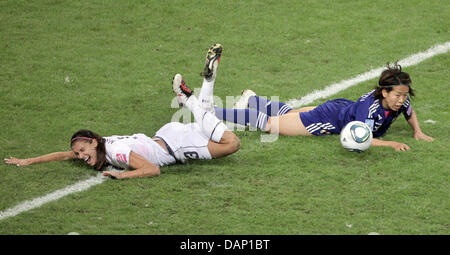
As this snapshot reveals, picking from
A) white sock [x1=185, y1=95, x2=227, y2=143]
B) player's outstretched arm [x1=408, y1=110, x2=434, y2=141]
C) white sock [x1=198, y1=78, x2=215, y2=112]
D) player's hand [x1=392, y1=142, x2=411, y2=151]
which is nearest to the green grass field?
player's hand [x1=392, y1=142, x2=411, y2=151]

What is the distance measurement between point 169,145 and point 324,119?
188 centimetres

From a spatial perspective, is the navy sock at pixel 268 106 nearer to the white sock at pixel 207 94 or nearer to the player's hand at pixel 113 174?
the white sock at pixel 207 94

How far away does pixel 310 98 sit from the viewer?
9.37m

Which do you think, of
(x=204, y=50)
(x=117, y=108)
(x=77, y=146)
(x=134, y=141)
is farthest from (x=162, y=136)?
(x=204, y=50)

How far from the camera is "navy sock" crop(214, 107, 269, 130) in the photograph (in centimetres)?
838

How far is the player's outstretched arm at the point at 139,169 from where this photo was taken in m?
7.14

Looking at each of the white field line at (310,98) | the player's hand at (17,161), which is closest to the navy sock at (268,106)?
the white field line at (310,98)

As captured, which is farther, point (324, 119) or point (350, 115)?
point (324, 119)

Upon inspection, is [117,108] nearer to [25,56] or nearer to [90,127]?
[90,127]

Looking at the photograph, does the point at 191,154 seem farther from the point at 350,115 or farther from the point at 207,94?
the point at 350,115

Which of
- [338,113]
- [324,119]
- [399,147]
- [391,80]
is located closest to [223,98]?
[324,119]

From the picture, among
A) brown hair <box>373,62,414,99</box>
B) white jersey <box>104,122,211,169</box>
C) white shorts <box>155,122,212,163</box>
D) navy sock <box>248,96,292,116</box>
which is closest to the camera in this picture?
white jersey <box>104,122,211,169</box>

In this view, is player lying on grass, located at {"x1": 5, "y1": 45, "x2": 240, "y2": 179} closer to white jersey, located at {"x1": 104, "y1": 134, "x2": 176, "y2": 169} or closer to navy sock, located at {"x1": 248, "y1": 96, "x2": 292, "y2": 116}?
white jersey, located at {"x1": 104, "y1": 134, "x2": 176, "y2": 169}

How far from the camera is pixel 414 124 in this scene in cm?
804
